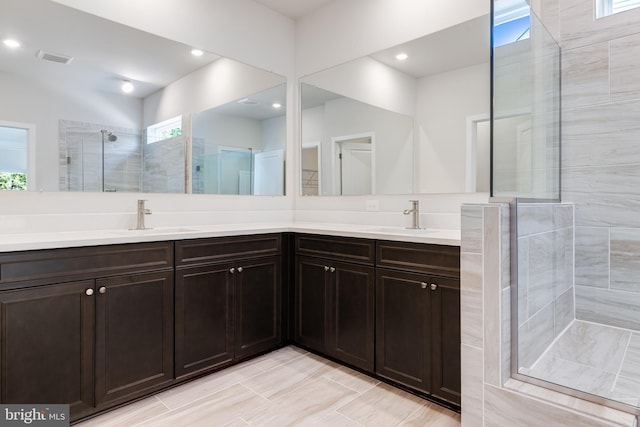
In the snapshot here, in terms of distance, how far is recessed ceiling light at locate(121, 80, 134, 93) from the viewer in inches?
94.2

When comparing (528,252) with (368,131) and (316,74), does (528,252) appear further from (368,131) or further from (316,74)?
(316,74)

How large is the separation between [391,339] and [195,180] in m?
1.81

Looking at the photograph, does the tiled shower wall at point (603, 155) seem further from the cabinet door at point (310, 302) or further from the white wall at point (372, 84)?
the cabinet door at point (310, 302)

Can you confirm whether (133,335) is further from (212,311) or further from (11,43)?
(11,43)

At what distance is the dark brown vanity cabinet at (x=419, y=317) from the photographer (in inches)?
73.7

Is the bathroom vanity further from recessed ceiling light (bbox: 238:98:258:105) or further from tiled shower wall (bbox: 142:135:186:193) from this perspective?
recessed ceiling light (bbox: 238:98:258:105)

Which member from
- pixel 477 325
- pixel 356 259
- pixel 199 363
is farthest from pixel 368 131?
pixel 199 363

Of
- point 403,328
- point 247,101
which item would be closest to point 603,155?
point 403,328

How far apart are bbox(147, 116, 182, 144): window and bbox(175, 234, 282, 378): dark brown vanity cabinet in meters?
0.86

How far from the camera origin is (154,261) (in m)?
2.03

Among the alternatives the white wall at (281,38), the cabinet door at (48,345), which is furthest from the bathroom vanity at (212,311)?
the white wall at (281,38)

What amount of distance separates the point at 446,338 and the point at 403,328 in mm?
260

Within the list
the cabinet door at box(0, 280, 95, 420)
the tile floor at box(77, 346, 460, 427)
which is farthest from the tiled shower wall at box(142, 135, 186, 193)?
the tile floor at box(77, 346, 460, 427)

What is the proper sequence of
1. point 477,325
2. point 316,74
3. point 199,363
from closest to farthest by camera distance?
point 477,325 → point 199,363 → point 316,74
